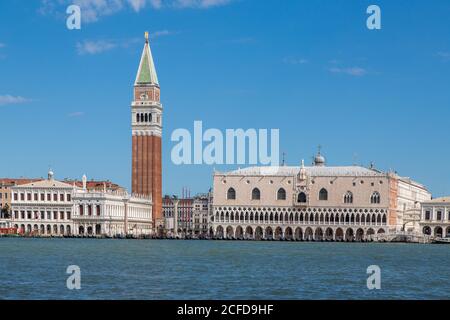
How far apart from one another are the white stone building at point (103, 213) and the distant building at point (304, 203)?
1094 centimetres

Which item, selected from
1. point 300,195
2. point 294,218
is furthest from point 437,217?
point 294,218

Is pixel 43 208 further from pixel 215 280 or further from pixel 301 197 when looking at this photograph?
pixel 215 280

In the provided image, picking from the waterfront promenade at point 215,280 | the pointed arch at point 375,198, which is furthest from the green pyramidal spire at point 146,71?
the waterfront promenade at point 215,280

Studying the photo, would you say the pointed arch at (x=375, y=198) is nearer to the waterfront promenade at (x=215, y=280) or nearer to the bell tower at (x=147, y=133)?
the bell tower at (x=147, y=133)

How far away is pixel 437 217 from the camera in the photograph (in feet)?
373

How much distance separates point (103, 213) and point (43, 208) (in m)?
7.79

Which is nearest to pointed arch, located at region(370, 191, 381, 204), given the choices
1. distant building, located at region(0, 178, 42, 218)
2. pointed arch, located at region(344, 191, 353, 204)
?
pointed arch, located at region(344, 191, 353, 204)

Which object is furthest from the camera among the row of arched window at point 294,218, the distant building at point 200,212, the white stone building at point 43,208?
the distant building at point 200,212

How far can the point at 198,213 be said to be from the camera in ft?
536

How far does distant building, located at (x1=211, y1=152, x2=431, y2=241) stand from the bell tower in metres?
11.2

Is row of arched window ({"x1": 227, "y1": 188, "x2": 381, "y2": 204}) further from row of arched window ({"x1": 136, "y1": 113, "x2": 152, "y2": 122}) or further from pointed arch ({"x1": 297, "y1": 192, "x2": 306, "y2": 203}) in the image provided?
row of arched window ({"x1": 136, "y1": 113, "x2": 152, "y2": 122})

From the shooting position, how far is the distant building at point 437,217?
11325cm

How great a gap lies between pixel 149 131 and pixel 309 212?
78.0ft
